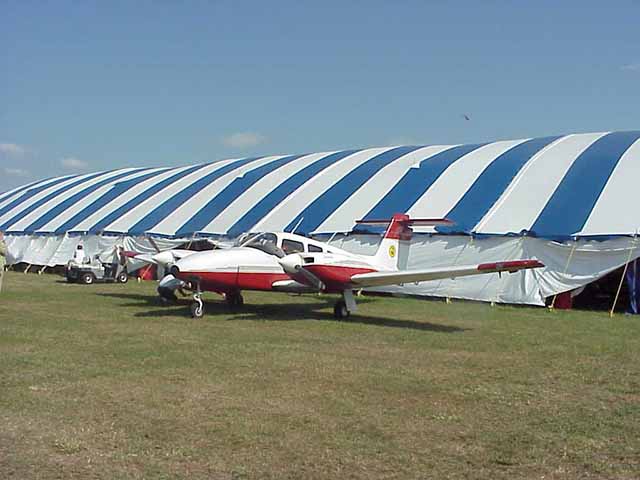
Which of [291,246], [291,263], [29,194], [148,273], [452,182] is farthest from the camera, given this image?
[29,194]

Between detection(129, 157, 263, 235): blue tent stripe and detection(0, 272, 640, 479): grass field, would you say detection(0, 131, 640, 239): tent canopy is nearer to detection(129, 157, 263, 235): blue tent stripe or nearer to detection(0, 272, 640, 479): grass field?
detection(129, 157, 263, 235): blue tent stripe

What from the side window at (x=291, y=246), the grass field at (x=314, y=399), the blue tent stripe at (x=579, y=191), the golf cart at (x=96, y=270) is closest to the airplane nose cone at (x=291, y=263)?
the side window at (x=291, y=246)

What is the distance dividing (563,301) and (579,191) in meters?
3.00

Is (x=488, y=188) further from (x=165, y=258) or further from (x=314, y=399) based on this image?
(x=314, y=399)

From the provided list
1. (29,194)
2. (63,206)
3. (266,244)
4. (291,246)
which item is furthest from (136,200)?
(291,246)

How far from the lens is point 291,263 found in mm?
13695

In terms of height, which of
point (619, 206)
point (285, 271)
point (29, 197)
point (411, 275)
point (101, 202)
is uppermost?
point (29, 197)

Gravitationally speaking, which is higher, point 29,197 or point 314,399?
point 29,197

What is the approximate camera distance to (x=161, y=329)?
40.8 ft

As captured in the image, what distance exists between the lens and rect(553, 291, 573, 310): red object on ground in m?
17.2

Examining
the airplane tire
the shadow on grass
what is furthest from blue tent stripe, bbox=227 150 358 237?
the shadow on grass

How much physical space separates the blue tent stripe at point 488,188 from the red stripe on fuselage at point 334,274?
5254mm

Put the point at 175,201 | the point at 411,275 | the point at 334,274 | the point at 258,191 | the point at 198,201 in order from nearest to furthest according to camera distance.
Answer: the point at 411,275
the point at 334,274
the point at 258,191
the point at 198,201
the point at 175,201

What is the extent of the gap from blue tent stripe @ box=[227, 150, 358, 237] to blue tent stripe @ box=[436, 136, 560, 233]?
6778 millimetres
